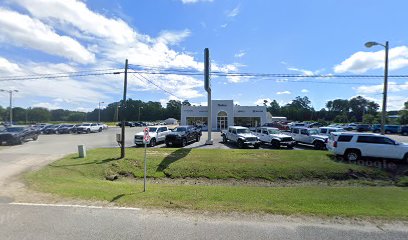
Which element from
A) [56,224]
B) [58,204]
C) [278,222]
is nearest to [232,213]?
[278,222]

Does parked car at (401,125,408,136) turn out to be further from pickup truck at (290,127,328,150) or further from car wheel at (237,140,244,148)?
car wheel at (237,140,244,148)

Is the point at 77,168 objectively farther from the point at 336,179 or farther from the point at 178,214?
the point at 336,179

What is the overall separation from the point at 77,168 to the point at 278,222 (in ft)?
36.7

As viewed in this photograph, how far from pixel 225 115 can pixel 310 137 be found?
111ft

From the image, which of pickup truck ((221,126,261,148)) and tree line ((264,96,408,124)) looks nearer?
pickup truck ((221,126,261,148))

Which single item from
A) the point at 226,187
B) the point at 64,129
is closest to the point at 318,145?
the point at 226,187

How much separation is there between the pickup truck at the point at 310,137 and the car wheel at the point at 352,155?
17.1ft

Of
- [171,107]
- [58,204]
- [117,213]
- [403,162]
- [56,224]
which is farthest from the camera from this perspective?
[171,107]

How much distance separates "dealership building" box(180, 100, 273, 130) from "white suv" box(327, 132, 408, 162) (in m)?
39.2

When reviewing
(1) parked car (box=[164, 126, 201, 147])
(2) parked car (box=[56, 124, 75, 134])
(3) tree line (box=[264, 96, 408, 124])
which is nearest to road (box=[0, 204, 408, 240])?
(1) parked car (box=[164, 126, 201, 147])

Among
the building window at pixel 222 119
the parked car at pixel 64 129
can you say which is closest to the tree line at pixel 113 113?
the building window at pixel 222 119

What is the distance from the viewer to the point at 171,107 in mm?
139125

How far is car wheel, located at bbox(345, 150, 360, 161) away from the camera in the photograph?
52.9 ft

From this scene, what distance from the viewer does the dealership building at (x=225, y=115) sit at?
5575 centimetres
